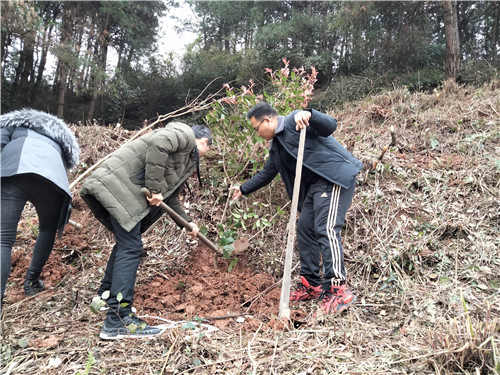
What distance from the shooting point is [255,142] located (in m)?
3.56

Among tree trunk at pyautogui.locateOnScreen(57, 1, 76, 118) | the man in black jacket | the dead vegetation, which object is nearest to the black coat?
the man in black jacket

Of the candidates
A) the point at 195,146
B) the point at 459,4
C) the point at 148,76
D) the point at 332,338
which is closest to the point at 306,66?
the point at 459,4

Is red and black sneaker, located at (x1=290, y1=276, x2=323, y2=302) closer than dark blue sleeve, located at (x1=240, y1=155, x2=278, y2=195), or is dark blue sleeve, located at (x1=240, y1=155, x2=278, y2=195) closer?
red and black sneaker, located at (x1=290, y1=276, x2=323, y2=302)

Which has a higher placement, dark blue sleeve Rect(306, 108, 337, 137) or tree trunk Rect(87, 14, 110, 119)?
tree trunk Rect(87, 14, 110, 119)

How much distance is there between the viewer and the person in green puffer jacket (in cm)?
226

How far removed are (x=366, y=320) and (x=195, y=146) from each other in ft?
5.87

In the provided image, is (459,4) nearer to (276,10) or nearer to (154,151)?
(276,10)

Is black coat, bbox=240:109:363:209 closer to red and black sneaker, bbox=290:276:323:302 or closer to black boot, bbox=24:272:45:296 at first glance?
red and black sneaker, bbox=290:276:323:302

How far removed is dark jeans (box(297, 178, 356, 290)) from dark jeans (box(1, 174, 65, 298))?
194cm

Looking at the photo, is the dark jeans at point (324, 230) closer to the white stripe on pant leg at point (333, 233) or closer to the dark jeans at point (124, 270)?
the white stripe on pant leg at point (333, 233)

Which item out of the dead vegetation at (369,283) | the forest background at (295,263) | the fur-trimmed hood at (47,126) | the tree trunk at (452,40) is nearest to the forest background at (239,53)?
the tree trunk at (452,40)

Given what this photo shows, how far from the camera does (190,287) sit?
9.90ft

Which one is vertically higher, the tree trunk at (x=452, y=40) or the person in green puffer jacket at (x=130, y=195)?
the tree trunk at (x=452, y=40)

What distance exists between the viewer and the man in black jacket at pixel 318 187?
249 cm
